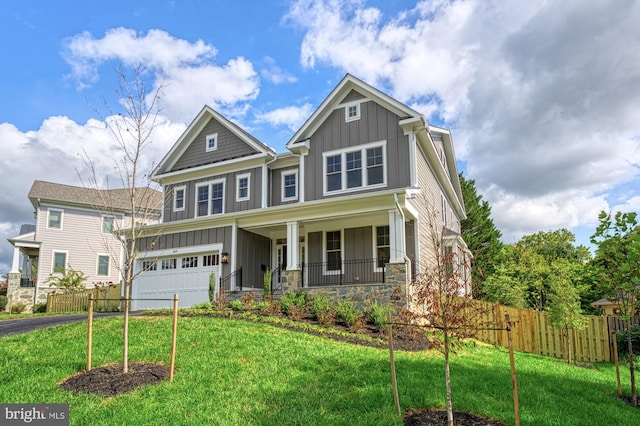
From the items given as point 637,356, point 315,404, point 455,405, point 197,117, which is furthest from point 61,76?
point 637,356

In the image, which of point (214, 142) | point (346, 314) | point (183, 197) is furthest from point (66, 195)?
point (346, 314)

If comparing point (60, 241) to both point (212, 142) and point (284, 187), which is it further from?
point (284, 187)

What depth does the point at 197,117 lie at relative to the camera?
1981cm

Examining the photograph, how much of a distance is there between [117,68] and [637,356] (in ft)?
48.3

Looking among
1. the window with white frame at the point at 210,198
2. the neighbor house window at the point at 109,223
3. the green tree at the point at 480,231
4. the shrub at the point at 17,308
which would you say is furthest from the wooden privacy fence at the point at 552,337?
the shrub at the point at 17,308

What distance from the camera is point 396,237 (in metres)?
13.4

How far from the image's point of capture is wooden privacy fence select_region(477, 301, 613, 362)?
13258 mm

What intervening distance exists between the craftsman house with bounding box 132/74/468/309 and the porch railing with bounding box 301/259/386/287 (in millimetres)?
36

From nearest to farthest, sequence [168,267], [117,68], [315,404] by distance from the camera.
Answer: [315,404] → [117,68] → [168,267]

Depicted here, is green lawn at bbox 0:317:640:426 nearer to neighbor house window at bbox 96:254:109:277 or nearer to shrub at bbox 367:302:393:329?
shrub at bbox 367:302:393:329

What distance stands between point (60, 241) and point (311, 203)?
2056cm

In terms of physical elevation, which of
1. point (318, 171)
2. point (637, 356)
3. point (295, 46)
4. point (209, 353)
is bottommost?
point (637, 356)

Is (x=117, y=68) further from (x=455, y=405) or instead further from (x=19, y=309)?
(x=19, y=309)

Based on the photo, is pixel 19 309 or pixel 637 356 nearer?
pixel 637 356
